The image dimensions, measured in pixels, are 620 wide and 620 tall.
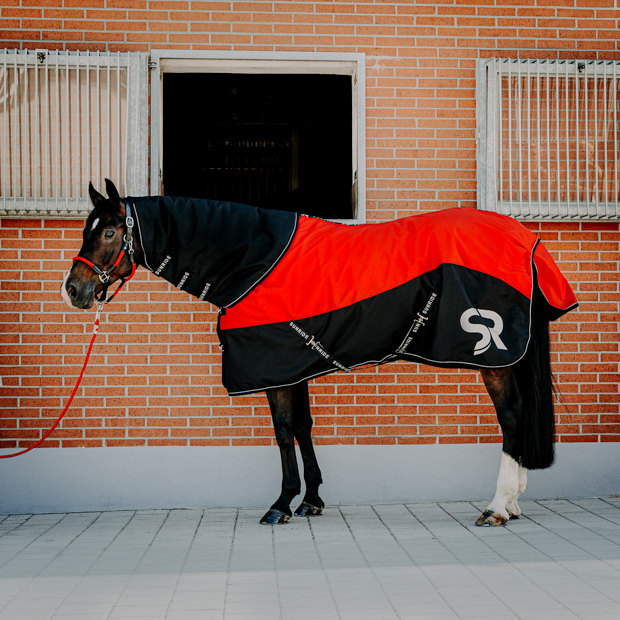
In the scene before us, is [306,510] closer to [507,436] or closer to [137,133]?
[507,436]

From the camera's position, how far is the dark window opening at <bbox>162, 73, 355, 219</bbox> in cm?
681

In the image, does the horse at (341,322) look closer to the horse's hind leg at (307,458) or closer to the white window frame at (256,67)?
the horse's hind leg at (307,458)

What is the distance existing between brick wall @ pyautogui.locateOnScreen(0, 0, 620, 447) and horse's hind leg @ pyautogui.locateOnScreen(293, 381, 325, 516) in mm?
397

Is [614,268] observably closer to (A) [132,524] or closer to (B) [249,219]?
(B) [249,219]

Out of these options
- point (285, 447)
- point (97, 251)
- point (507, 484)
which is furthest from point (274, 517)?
point (97, 251)

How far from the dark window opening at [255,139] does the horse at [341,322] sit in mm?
3072

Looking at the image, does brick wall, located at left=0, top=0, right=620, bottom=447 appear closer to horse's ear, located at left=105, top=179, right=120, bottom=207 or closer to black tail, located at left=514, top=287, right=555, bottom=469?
black tail, located at left=514, top=287, right=555, bottom=469

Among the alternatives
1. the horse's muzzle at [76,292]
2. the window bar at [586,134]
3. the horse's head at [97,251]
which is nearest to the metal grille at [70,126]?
the horse's head at [97,251]

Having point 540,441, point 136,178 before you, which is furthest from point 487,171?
point 136,178

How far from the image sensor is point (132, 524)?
3986 millimetres

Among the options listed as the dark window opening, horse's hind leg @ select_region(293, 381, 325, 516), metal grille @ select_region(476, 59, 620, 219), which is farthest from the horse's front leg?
the dark window opening

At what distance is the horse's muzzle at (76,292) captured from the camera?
349 centimetres

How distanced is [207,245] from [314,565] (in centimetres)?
171

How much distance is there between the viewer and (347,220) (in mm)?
4559
